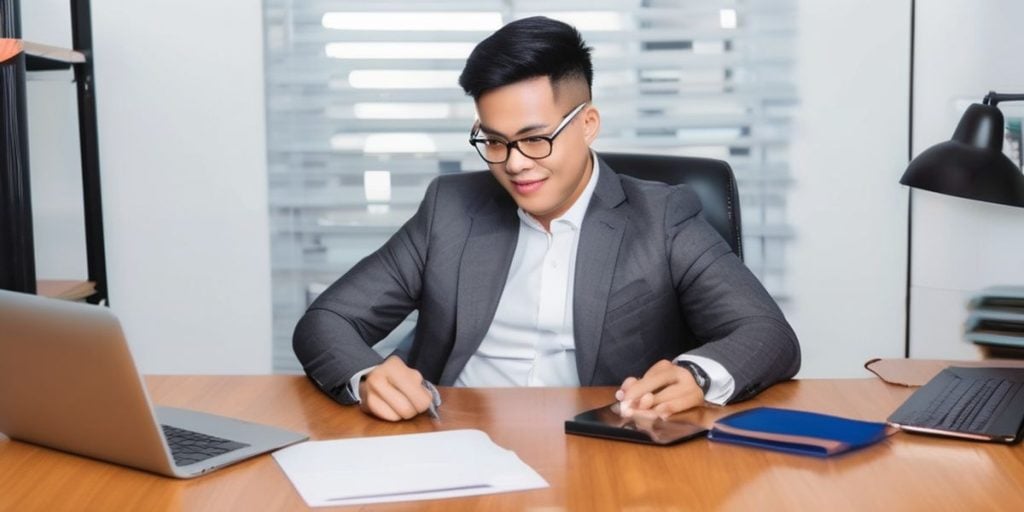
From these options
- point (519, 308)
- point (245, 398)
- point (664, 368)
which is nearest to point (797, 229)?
point (519, 308)

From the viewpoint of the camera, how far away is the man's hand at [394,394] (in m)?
1.58

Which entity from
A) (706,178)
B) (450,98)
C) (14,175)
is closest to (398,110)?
(450,98)

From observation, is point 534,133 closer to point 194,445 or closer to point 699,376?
point 699,376

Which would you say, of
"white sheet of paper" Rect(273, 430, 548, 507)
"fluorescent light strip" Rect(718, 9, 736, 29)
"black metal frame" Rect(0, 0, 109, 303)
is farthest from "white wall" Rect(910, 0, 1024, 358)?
"black metal frame" Rect(0, 0, 109, 303)

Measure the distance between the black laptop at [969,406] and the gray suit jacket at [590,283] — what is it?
311 mm

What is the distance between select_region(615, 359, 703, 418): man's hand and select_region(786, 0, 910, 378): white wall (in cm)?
174

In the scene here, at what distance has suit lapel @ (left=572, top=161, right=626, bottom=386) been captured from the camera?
2.05 metres

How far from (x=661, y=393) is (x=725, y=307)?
1.28 ft

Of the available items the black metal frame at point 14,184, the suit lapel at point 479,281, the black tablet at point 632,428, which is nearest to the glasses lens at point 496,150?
the suit lapel at point 479,281

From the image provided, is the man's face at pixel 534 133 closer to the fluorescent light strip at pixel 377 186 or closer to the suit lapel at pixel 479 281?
the suit lapel at pixel 479 281

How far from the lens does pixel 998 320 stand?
10.1 feet

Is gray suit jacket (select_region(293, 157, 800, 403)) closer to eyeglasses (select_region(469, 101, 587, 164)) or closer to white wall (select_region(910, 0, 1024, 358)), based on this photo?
eyeglasses (select_region(469, 101, 587, 164))

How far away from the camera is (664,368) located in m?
1.62

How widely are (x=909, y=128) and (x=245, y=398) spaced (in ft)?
7.11
